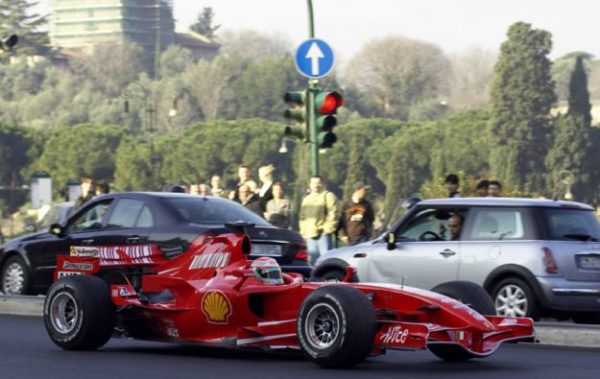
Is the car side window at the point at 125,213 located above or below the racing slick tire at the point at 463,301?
above

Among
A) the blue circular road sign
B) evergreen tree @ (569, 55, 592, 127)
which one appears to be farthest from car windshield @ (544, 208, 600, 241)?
evergreen tree @ (569, 55, 592, 127)

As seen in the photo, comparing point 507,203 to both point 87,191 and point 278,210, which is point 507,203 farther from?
point 87,191

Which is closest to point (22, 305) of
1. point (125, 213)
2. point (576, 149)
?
point (125, 213)

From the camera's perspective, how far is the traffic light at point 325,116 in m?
22.7

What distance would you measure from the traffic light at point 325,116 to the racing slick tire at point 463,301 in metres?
10.4

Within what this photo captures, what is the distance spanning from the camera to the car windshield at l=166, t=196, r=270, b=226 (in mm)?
17438

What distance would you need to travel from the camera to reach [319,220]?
2209 cm

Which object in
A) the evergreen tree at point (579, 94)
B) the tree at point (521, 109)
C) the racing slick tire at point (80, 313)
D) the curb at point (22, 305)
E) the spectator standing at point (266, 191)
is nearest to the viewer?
the racing slick tire at point (80, 313)

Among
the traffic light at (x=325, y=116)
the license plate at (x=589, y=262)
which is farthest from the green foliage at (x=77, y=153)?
the license plate at (x=589, y=262)

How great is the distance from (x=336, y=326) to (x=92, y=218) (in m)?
7.36

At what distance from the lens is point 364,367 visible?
468 inches

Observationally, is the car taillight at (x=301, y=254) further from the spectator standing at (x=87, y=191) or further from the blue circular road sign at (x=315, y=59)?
the spectator standing at (x=87, y=191)

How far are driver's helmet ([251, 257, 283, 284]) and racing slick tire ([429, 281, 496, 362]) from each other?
46.5 inches

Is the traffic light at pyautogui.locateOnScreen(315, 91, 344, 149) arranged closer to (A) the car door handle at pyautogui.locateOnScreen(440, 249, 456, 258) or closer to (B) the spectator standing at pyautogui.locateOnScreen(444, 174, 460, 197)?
(B) the spectator standing at pyautogui.locateOnScreen(444, 174, 460, 197)
